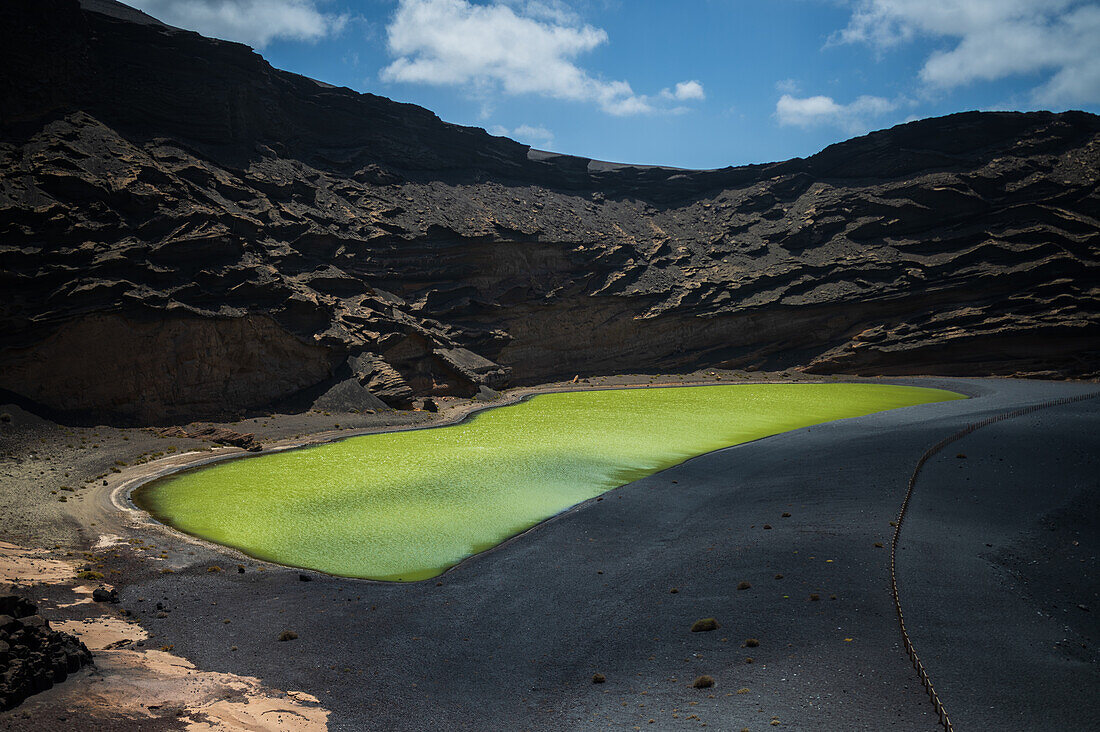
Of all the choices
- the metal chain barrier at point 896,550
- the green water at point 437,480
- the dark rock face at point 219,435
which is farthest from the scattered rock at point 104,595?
the dark rock face at point 219,435

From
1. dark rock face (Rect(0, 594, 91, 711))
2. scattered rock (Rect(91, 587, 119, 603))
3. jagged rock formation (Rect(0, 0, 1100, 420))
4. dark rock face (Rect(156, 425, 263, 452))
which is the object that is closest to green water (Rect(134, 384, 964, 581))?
dark rock face (Rect(156, 425, 263, 452))

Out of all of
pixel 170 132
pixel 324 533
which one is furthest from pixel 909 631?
pixel 170 132

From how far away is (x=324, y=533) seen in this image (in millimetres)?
15375

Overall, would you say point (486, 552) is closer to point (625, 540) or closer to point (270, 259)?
point (625, 540)

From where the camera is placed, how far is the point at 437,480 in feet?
65.5

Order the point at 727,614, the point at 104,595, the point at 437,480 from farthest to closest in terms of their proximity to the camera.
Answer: the point at 437,480
the point at 104,595
the point at 727,614

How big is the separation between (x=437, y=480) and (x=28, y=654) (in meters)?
13.5

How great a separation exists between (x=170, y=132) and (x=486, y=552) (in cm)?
3666

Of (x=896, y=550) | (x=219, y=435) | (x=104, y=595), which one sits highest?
(x=896, y=550)

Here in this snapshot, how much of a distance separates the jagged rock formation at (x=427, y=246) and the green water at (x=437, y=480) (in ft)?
31.2

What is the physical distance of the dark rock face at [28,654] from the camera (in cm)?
627

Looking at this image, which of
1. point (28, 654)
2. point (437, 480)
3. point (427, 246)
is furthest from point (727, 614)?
point (427, 246)

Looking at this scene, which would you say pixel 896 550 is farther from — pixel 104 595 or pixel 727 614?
pixel 104 595

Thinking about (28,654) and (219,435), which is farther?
(219,435)
